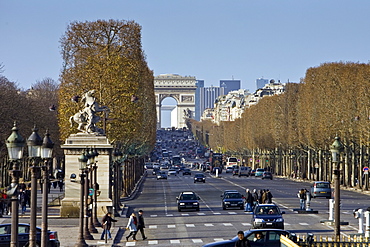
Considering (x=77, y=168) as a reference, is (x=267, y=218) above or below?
below

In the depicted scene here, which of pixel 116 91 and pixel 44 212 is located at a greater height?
pixel 116 91

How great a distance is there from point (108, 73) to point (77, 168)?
16.5 m

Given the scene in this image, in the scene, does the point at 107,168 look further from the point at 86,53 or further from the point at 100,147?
the point at 86,53

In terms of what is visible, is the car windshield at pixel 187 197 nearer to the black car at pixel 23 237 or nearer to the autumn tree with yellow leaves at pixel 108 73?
the autumn tree with yellow leaves at pixel 108 73

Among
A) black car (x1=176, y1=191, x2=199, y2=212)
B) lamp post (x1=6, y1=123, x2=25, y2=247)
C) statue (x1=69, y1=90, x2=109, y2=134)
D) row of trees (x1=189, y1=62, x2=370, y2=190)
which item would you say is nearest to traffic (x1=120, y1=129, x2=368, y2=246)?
black car (x1=176, y1=191, x2=199, y2=212)

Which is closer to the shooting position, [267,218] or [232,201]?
[267,218]

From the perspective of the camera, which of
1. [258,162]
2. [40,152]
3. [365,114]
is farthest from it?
[258,162]

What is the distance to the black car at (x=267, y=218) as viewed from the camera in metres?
44.0

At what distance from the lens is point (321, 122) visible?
102 m

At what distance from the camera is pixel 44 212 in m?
28.0

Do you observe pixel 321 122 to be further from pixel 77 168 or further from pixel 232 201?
pixel 77 168

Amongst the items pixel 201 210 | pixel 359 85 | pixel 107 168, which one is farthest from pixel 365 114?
pixel 107 168

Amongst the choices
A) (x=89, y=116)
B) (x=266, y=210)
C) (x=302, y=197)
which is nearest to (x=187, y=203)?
(x=302, y=197)

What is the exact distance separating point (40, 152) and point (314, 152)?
319ft
